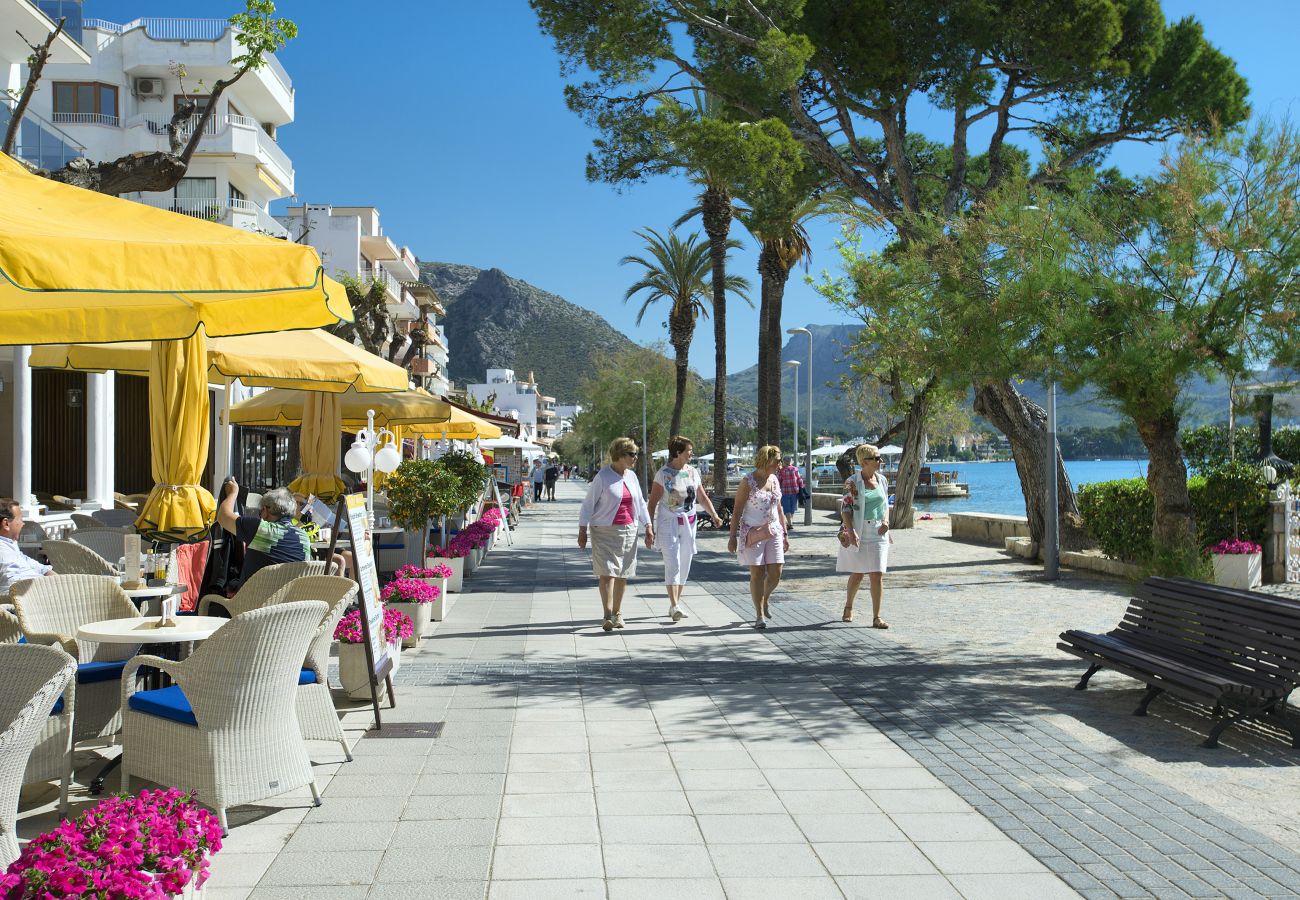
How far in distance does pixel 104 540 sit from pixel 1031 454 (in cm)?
1330

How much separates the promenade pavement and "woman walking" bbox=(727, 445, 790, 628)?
93 centimetres

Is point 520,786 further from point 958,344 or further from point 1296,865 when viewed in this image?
point 958,344

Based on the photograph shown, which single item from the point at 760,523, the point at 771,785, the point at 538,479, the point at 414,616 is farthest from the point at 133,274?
the point at 538,479

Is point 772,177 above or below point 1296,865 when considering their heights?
above

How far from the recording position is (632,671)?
8.45 meters

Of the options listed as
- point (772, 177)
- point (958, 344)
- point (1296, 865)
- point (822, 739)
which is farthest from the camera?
point (772, 177)

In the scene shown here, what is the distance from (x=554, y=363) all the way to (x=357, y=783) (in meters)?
161

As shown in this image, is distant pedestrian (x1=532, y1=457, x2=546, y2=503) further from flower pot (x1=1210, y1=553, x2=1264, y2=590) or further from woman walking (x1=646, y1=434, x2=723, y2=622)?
woman walking (x1=646, y1=434, x2=723, y2=622)

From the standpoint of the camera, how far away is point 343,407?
46.4 feet

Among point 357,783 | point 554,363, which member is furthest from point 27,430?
point 554,363

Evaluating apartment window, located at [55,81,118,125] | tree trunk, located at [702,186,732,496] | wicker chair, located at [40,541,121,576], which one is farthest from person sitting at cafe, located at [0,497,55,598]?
apartment window, located at [55,81,118,125]

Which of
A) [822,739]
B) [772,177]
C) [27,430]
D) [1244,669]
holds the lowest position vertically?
[822,739]

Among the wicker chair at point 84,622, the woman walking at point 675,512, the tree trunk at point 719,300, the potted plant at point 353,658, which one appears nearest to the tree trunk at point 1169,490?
the woman walking at point 675,512

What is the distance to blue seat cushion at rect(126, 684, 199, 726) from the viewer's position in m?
4.54
